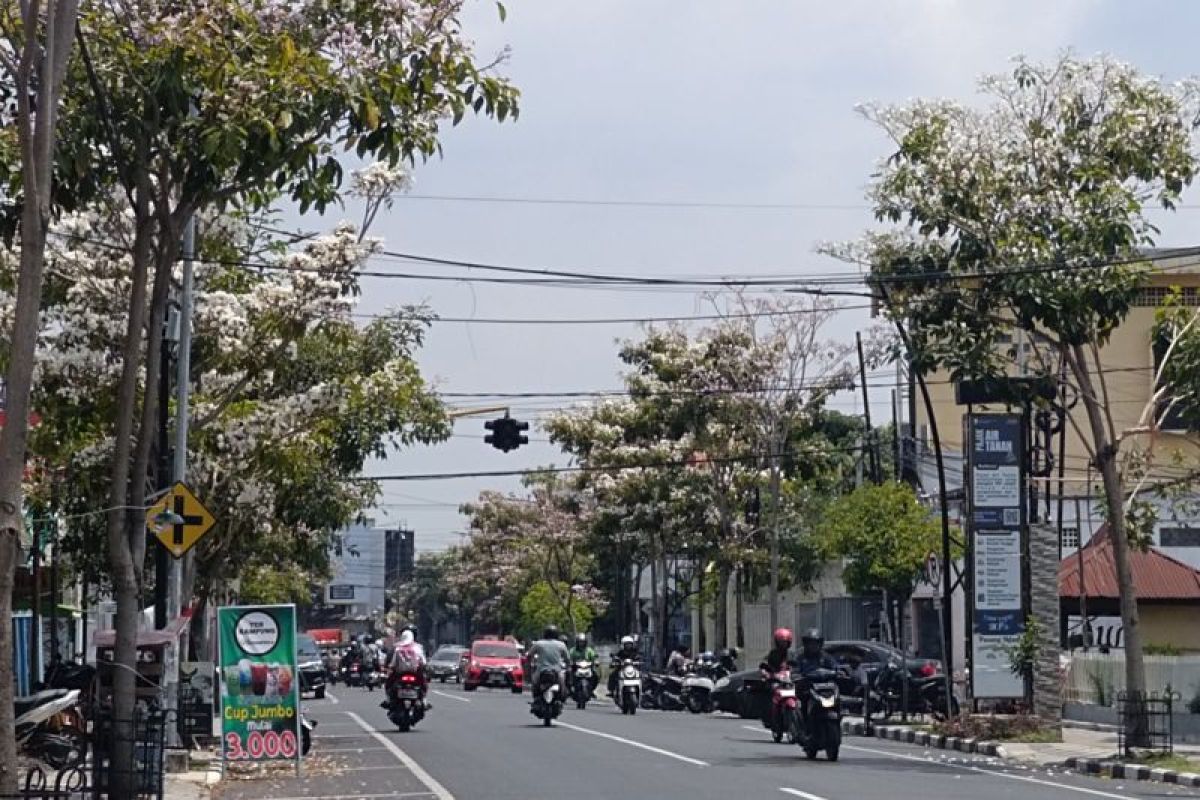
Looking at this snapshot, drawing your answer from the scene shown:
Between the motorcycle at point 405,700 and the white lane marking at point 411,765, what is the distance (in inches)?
18.6

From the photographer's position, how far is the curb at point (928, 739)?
28766 millimetres

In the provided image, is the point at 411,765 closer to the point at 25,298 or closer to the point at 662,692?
the point at 25,298

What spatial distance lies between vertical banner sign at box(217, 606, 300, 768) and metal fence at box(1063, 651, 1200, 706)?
14.2m

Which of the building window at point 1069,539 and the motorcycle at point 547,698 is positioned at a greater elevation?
the building window at point 1069,539

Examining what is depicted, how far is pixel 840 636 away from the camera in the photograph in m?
61.3

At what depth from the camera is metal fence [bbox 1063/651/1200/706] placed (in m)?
32.6

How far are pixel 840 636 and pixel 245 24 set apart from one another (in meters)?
47.3

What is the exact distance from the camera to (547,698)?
33688mm

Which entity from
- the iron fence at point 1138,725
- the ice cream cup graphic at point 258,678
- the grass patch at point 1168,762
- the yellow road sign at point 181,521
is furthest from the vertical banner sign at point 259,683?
the iron fence at point 1138,725

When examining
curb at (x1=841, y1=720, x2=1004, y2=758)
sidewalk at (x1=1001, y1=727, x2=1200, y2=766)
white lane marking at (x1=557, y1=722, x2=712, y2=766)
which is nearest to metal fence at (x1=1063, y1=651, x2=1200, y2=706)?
sidewalk at (x1=1001, y1=727, x2=1200, y2=766)

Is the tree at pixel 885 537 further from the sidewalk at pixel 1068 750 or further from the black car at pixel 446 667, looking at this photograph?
the black car at pixel 446 667

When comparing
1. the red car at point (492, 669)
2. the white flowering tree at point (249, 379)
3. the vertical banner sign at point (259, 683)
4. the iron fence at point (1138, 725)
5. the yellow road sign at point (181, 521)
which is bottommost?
the red car at point (492, 669)

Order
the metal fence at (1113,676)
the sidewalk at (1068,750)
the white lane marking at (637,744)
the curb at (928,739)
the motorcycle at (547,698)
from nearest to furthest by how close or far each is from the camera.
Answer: the white lane marking at (637,744) < the sidewalk at (1068,750) < the curb at (928,739) < the metal fence at (1113,676) < the motorcycle at (547,698)

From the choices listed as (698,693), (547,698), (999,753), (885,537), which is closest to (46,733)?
(547,698)
